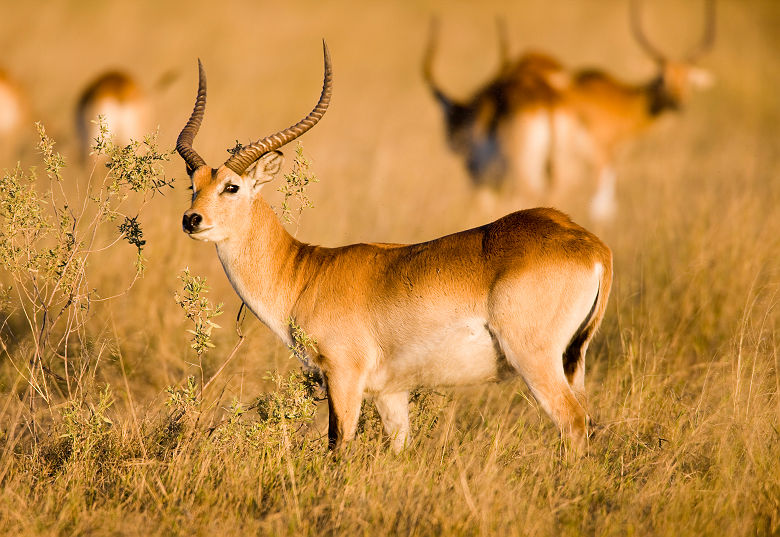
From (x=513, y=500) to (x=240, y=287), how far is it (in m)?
2.03

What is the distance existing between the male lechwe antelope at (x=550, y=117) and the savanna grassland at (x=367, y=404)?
1.44ft

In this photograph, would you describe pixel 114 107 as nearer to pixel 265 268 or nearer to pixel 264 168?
pixel 264 168

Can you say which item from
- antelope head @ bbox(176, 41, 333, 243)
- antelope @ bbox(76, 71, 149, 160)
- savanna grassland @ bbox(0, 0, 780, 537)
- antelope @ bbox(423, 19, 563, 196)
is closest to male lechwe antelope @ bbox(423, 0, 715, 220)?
antelope @ bbox(423, 19, 563, 196)

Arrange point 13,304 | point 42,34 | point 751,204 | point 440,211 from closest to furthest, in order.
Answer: point 13,304
point 751,204
point 440,211
point 42,34

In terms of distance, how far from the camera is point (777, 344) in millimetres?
5809

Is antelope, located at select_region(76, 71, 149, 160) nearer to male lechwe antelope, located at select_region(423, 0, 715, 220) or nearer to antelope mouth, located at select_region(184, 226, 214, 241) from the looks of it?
male lechwe antelope, located at select_region(423, 0, 715, 220)

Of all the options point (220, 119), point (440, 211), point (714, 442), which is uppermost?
point (220, 119)

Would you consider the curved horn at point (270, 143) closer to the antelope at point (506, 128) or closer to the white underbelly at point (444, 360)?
the white underbelly at point (444, 360)

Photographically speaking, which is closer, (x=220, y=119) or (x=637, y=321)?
(x=637, y=321)

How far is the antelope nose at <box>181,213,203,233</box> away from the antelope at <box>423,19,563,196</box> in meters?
6.68

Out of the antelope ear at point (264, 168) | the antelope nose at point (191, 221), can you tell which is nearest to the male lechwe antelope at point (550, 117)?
the antelope ear at point (264, 168)

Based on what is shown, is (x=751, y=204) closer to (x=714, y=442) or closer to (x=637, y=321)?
(x=637, y=321)

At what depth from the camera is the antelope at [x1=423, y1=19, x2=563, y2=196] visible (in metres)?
11.0

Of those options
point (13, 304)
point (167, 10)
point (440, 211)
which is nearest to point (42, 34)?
point (167, 10)
